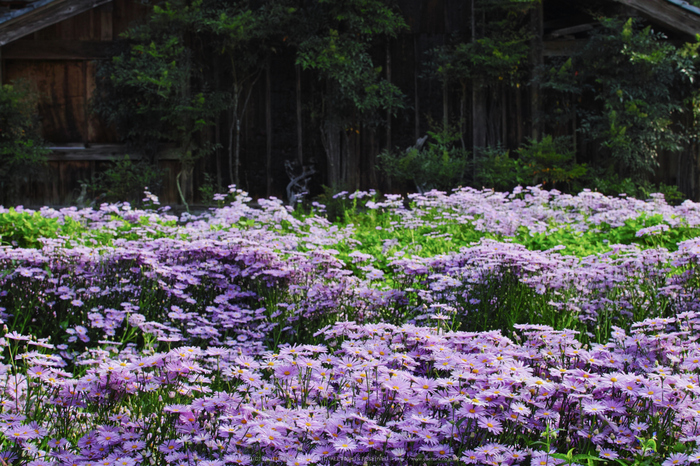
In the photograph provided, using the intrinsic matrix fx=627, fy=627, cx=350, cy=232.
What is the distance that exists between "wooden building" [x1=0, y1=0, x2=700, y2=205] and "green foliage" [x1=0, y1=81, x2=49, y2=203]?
406mm

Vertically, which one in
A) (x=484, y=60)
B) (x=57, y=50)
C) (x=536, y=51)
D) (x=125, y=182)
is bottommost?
(x=125, y=182)

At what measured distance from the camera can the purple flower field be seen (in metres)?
1.71

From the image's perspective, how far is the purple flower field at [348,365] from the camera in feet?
5.61

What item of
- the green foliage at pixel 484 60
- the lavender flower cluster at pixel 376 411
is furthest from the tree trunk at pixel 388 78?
the lavender flower cluster at pixel 376 411

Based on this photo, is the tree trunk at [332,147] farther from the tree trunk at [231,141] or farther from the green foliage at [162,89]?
the green foliage at [162,89]

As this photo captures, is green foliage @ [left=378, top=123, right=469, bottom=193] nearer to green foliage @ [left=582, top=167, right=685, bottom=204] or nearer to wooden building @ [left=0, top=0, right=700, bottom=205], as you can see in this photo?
Result: wooden building @ [left=0, top=0, right=700, bottom=205]

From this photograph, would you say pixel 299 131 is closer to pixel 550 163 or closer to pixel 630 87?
pixel 550 163

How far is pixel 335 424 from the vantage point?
1.67 m

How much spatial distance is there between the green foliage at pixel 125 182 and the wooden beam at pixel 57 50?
1.81m

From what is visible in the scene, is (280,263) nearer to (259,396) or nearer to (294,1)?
(259,396)

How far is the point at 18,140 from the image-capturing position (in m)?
9.05

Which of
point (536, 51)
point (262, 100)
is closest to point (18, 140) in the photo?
point (262, 100)

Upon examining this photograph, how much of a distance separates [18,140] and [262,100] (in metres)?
3.62

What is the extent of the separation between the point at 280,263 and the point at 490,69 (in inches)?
265
